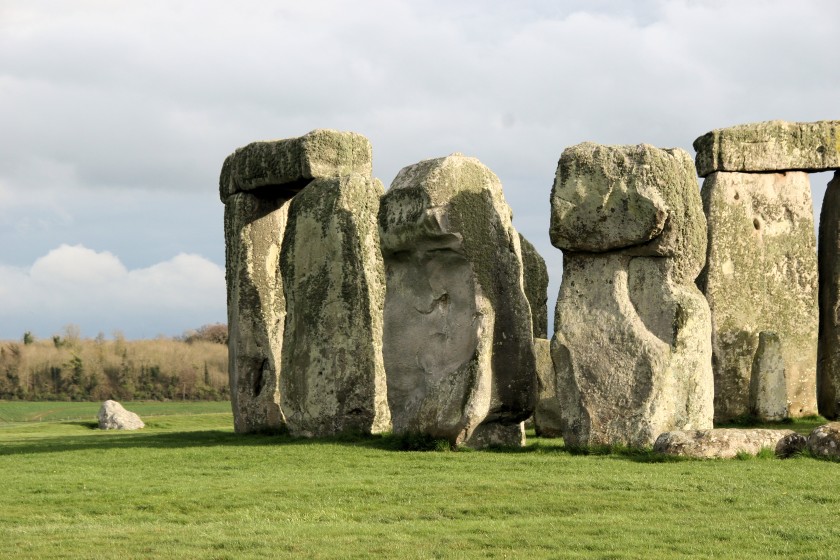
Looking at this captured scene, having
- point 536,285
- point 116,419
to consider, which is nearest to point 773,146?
point 536,285

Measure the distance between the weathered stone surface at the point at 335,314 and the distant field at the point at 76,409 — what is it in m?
13.6

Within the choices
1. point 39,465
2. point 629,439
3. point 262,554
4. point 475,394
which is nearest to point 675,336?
point 629,439

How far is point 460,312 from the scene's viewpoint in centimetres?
Answer: 1811

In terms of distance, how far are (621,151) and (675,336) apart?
2.31 m

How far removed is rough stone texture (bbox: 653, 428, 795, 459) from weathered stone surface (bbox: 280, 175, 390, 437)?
18.0 feet

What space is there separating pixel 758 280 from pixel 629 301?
7.92 meters

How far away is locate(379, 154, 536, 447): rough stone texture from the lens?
17.9 metres

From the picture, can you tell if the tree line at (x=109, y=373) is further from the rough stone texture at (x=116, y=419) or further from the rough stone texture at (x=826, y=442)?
the rough stone texture at (x=826, y=442)

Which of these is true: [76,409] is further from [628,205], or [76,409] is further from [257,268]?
[628,205]

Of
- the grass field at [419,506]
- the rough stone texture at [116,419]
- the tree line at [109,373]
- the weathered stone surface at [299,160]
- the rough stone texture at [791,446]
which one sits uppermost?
the weathered stone surface at [299,160]

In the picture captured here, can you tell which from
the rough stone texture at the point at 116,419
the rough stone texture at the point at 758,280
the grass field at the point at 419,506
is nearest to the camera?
the grass field at the point at 419,506

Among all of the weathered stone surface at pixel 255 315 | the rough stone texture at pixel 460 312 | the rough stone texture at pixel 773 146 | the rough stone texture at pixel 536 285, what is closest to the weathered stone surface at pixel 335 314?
the rough stone texture at pixel 460 312

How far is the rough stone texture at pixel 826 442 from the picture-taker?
1532 centimetres

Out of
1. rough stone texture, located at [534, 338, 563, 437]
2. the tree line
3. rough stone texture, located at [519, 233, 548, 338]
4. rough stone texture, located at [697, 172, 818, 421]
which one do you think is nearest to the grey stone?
rough stone texture, located at [697, 172, 818, 421]
